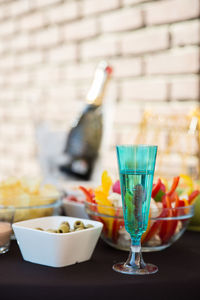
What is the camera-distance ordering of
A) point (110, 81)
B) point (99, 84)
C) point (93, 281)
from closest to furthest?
point (93, 281)
point (99, 84)
point (110, 81)

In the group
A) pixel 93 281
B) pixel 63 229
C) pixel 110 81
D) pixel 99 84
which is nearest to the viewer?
pixel 93 281

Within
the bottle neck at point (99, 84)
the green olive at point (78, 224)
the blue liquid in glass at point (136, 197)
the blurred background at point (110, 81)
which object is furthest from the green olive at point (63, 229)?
the bottle neck at point (99, 84)

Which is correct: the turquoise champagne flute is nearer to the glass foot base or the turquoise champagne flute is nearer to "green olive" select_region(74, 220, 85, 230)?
the glass foot base

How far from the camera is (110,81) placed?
7.77ft

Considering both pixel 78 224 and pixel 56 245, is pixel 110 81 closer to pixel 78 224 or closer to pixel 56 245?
pixel 78 224

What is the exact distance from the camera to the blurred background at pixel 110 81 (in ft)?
Answer: 6.61

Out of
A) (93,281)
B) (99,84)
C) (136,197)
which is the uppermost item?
(99,84)

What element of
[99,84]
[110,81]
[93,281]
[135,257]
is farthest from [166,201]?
[110,81]

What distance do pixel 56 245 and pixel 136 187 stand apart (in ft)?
0.56

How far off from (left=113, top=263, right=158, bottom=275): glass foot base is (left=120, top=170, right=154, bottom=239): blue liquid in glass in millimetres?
54

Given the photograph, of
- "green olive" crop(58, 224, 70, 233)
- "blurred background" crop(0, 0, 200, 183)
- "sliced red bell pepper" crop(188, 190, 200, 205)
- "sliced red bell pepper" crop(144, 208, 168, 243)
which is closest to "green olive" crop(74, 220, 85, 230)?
"green olive" crop(58, 224, 70, 233)

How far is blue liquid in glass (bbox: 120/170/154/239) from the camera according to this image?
778 millimetres

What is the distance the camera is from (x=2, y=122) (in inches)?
125

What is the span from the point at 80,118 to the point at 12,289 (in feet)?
4.78
